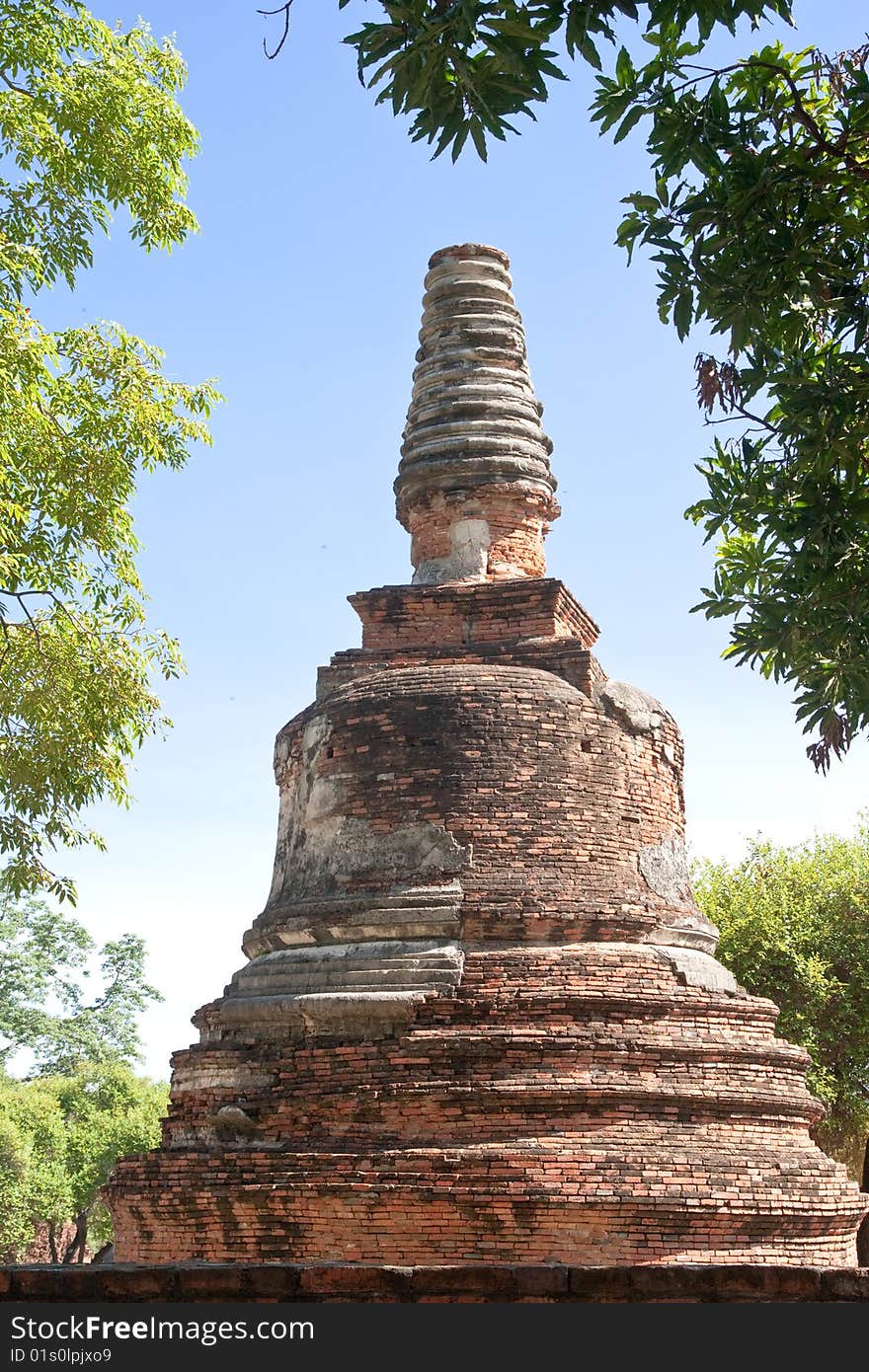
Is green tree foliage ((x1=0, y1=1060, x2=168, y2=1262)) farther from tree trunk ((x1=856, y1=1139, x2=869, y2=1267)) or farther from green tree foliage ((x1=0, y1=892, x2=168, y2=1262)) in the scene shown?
tree trunk ((x1=856, y1=1139, x2=869, y2=1267))

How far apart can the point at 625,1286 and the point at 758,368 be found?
399 cm

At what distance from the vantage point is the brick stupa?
913cm

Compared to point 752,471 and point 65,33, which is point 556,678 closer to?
point 752,471

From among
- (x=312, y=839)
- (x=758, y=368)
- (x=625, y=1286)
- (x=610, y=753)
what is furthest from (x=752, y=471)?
(x=312, y=839)

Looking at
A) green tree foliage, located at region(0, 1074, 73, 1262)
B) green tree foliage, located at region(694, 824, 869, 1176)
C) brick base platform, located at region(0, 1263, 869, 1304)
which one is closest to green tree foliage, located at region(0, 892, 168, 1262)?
green tree foliage, located at region(0, 1074, 73, 1262)

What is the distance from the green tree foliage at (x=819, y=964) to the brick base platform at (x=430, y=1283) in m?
14.6

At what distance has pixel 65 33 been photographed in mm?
10836

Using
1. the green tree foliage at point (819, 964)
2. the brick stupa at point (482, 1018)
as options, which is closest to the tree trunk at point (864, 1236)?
the green tree foliage at point (819, 964)

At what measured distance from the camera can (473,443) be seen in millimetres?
13969

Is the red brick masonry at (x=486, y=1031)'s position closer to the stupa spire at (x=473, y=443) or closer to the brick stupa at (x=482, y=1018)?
the brick stupa at (x=482, y=1018)

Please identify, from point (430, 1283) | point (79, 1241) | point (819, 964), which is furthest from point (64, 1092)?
point (430, 1283)

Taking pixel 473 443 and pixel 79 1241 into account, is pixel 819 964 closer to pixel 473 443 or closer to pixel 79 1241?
pixel 473 443

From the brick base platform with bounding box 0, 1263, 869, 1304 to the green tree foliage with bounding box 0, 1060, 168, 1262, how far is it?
22.4 m

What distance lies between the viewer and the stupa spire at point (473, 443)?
1388cm
